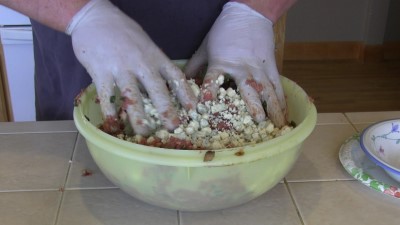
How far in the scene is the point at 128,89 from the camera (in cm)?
66

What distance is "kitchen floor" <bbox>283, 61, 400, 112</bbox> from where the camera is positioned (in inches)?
101

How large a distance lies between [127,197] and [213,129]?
→ 142 millimetres

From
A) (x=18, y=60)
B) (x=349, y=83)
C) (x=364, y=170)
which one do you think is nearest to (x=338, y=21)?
(x=349, y=83)

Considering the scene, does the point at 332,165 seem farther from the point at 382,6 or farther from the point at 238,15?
the point at 382,6

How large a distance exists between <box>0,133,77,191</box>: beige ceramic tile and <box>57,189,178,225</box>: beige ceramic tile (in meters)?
0.05

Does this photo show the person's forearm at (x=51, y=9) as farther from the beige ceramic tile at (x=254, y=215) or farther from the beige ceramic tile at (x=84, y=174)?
the beige ceramic tile at (x=254, y=215)

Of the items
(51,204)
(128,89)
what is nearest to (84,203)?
(51,204)

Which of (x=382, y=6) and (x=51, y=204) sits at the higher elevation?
(x=51, y=204)

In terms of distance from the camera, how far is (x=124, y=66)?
677 mm

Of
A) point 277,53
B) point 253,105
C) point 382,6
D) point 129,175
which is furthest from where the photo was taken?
point 382,6

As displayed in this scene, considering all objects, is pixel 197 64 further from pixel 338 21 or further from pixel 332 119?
pixel 338 21

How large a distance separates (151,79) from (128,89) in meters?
0.04

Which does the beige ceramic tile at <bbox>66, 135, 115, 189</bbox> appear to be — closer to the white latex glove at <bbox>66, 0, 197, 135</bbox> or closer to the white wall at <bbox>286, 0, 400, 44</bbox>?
the white latex glove at <bbox>66, 0, 197, 135</bbox>

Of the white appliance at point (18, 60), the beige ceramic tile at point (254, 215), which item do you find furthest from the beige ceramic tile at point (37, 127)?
the white appliance at point (18, 60)
